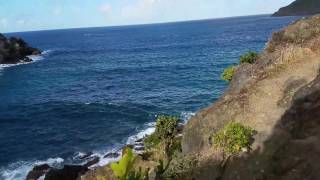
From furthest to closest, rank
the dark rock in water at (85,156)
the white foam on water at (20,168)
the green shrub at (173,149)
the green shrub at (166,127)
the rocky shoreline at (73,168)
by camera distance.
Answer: the dark rock in water at (85,156), the white foam on water at (20,168), the rocky shoreline at (73,168), the green shrub at (173,149), the green shrub at (166,127)

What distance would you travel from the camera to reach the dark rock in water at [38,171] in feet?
152

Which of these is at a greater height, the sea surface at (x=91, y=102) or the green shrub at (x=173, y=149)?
the green shrub at (x=173, y=149)

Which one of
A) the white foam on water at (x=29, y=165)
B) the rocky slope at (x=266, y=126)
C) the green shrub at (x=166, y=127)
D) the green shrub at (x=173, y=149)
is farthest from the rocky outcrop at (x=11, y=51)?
the green shrub at (x=166, y=127)

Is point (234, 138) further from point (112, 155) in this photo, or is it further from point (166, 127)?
point (112, 155)

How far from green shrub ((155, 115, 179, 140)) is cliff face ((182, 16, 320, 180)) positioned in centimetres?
111

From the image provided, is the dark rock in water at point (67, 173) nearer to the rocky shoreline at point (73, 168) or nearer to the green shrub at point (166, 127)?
the rocky shoreline at point (73, 168)

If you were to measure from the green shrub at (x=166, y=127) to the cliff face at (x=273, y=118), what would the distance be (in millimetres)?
1106

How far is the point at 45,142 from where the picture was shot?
57.5 m

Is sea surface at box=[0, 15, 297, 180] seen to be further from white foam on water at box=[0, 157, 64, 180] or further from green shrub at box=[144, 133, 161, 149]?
green shrub at box=[144, 133, 161, 149]

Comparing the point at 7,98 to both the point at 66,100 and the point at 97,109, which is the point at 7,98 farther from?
the point at 97,109

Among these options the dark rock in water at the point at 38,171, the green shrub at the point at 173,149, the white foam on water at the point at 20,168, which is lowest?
the white foam on water at the point at 20,168

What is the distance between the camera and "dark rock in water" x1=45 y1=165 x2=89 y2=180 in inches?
1726

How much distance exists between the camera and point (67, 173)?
45.0 metres

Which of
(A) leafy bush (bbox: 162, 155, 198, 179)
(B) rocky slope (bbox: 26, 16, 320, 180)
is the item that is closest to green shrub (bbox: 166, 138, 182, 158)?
(B) rocky slope (bbox: 26, 16, 320, 180)
